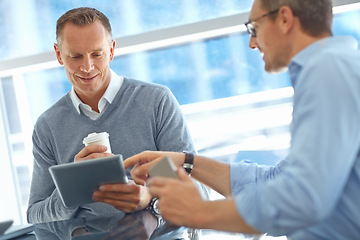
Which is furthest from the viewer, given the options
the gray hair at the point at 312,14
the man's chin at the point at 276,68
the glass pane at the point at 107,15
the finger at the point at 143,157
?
the glass pane at the point at 107,15

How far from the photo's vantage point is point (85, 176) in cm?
165

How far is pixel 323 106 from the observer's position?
103 centimetres

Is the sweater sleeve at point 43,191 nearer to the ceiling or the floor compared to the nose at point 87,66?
nearer to the floor

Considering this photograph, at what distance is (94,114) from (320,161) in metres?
1.64

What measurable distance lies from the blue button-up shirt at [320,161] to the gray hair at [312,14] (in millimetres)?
225

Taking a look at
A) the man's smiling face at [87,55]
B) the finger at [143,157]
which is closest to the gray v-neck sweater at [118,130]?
the man's smiling face at [87,55]

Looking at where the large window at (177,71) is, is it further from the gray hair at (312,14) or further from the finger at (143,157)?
the gray hair at (312,14)

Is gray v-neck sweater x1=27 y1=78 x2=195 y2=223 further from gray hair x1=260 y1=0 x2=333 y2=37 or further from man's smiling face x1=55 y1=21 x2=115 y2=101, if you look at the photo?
gray hair x1=260 y1=0 x2=333 y2=37

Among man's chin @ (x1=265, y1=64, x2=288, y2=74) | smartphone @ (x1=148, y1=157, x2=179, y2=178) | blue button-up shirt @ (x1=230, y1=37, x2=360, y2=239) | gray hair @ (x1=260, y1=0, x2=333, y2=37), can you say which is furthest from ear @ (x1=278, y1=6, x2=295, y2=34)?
smartphone @ (x1=148, y1=157, x2=179, y2=178)

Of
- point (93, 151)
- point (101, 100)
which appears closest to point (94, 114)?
point (101, 100)

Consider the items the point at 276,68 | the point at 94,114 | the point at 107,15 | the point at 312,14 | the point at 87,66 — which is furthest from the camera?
the point at 107,15

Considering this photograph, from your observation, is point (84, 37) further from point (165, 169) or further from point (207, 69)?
point (165, 169)

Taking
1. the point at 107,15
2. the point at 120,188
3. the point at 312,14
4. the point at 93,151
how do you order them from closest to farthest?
1. the point at 312,14
2. the point at 120,188
3. the point at 93,151
4. the point at 107,15

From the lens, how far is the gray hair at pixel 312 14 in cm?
A: 134
